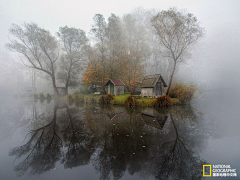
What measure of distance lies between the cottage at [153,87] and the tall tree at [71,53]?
56.4ft

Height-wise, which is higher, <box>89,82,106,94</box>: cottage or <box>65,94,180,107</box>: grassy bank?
<box>89,82,106,94</box>: cottage

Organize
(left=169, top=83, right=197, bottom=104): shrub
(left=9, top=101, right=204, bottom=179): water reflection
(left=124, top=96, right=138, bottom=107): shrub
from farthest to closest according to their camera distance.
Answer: (left=169, top=83, right=197, bottom=104): shrub < (left=124, top=96, right=138, bottom=107): shrub < (left=9, top=101, right=204, bottom=179): water reflection

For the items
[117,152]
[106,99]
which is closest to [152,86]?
[106,99]

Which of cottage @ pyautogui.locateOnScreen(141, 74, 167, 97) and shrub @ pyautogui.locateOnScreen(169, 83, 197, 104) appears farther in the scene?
cottage @ pyautogui.locateOnScreen(141, 74, 167, 97)

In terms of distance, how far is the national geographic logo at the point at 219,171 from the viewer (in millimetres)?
3241

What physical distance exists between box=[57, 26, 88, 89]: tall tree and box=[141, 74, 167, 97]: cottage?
17182mm

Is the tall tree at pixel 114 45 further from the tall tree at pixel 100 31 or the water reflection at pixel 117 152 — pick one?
the water reflection at pixel 117 152

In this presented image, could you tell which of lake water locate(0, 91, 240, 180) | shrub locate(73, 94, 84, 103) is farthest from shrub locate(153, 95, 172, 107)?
shrub locate(73, 94, 84, 103)

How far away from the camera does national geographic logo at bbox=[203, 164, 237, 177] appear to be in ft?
10.6

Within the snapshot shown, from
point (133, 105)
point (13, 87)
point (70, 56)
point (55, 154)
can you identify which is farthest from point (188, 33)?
point (13, 87)

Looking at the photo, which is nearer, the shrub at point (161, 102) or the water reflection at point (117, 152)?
the water reflection at point (117, 152)

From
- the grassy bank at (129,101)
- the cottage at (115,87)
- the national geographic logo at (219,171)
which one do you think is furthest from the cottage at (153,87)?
the national geographic logo at (219,171)

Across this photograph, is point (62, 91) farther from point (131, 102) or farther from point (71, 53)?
point (131, 102)

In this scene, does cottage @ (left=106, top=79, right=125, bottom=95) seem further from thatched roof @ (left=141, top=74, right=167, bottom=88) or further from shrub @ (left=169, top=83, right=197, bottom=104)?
shrub @ (left=169, top=83, right=197, bottom=104)
